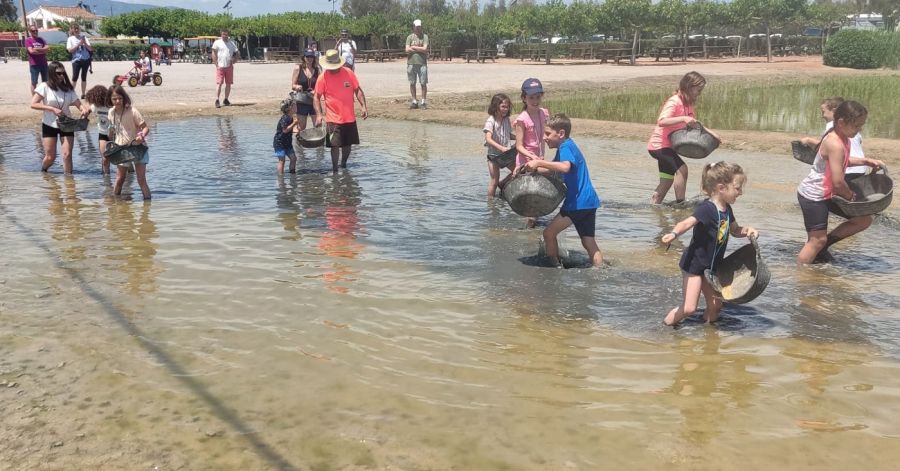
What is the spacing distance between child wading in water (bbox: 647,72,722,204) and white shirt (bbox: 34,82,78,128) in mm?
7847

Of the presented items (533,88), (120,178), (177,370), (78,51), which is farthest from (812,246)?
(78,51)

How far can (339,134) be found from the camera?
1122 centimetres

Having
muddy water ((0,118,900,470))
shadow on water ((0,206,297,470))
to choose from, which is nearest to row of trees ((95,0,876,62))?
muddy water ((0,118,900,470))

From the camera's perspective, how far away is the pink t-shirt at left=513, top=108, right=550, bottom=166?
7.70 meters

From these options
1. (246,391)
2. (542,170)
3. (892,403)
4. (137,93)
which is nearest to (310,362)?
(246,391)

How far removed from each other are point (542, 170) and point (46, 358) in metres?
3.78

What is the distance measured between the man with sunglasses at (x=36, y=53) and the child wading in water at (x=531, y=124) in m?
11.1

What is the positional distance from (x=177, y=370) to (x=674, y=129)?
6082 millimetres

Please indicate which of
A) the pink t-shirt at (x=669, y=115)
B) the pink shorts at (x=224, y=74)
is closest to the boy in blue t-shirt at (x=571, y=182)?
the pink t-shirt at (x=669, y=115)

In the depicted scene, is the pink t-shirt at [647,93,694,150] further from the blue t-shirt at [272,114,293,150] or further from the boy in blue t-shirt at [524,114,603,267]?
the blue t-shirt at [272,114,293,150]

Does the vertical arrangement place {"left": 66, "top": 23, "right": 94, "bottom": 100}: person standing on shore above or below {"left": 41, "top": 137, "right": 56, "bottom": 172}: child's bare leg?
above

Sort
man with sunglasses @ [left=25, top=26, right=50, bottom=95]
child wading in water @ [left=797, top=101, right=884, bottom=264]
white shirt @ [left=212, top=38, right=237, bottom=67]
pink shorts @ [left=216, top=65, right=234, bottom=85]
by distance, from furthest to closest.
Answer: pink shorts @ [left=216, top=65, right=234, bottom=85] < white shirt @ [left=212, top=38, right=237, bottom=67] < man with sunglasses @ [left=25, top=26, right=50, bottom=95] < child wading in water @ [left=797, top=101, right=884, bottom=264]

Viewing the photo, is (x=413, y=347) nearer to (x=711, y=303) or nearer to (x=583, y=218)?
(x=711, y=303)

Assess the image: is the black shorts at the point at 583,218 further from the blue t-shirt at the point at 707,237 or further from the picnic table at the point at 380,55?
the picnic table at the point at 380,55
